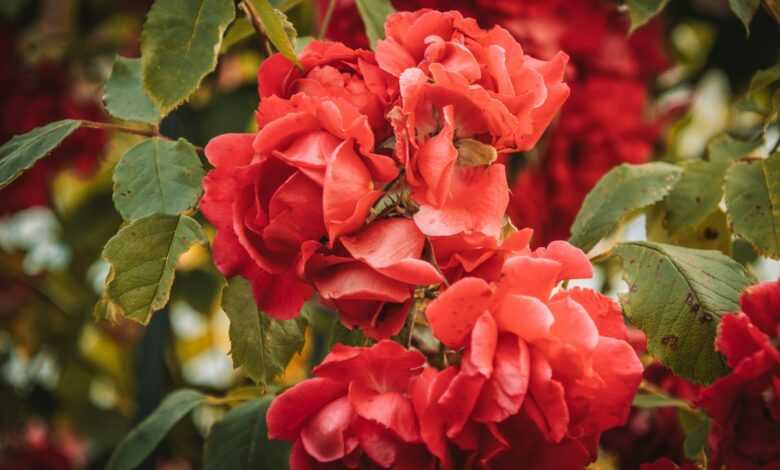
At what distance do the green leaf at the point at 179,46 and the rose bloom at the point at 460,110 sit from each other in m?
0.10

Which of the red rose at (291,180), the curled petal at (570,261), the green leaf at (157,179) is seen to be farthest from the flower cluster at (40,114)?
the curled petal at (570,261)

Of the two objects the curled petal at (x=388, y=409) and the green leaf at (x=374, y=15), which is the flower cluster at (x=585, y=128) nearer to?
the green leaf at (x=374, y=15)

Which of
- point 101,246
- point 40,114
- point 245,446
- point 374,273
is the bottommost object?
point 101,246

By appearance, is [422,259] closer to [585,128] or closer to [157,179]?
[157,179]

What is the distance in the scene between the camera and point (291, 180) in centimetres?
50

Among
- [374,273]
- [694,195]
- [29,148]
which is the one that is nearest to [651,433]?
[694,195]

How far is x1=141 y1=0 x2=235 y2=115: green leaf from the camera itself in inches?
22.0

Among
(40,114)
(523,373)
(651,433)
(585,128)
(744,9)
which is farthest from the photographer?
(40,114)

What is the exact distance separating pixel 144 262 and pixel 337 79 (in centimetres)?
15

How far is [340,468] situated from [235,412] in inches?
10.2

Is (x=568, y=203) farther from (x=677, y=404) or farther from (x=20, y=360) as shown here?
(x=20, y=360)

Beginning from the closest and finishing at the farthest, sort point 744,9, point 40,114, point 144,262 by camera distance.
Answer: point 144,262 → point 744,9 → point 40,114

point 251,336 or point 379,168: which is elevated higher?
point 379,168

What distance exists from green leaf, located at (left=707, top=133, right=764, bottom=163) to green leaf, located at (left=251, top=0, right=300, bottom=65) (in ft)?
1.14
